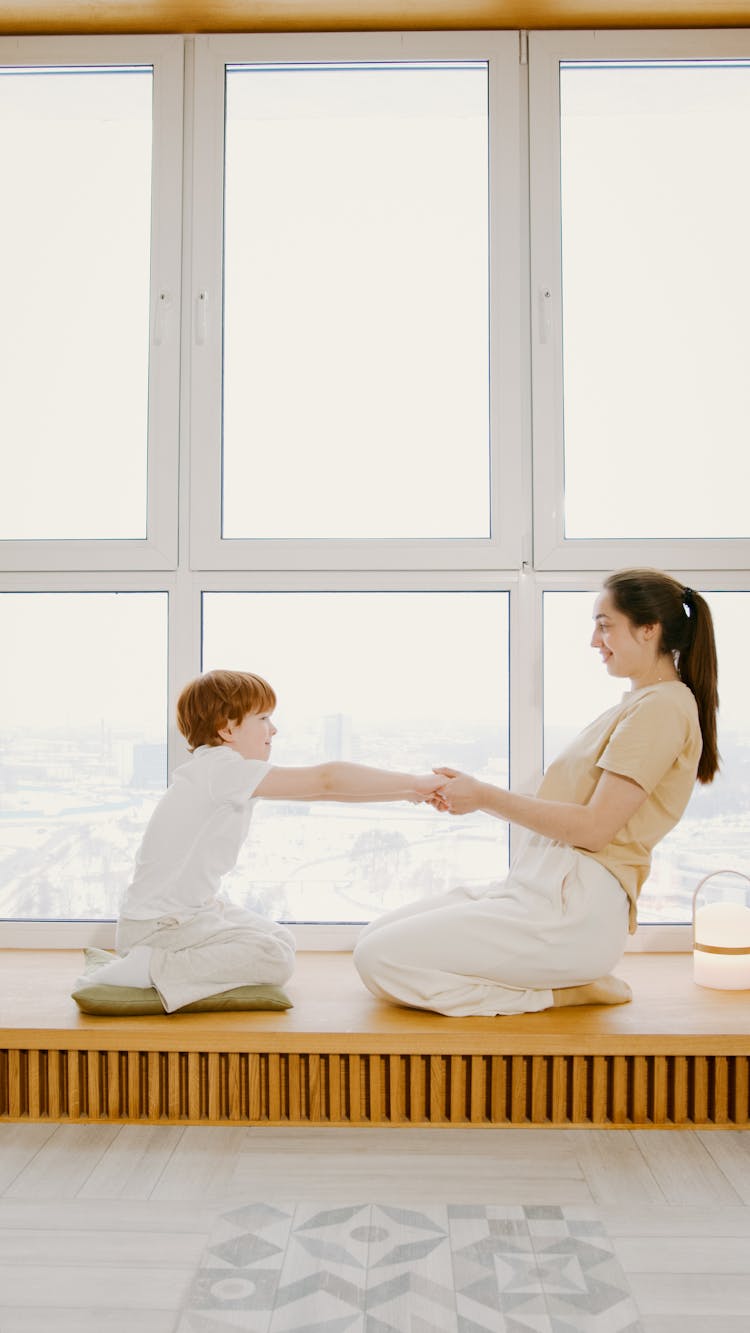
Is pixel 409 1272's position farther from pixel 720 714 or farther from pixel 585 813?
pixel 720 714

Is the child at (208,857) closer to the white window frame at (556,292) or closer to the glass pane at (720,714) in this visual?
the glass pane at (720,714)

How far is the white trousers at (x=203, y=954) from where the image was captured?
2.08m

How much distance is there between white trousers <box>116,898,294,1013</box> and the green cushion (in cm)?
2

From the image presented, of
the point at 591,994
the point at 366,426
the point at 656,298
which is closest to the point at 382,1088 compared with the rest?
the point at 591,994

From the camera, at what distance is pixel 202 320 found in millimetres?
2707

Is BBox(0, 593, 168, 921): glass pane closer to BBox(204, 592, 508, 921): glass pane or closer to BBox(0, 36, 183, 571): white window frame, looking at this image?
BBox(0, 36, 183, 571): white window frame

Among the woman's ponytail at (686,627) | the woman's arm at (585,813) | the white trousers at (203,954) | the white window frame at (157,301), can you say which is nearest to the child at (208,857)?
the white trousers at (203,954)

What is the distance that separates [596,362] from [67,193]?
153 centimetres

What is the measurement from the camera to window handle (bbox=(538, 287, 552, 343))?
2.69m

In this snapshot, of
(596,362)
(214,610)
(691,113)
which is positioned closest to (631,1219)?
(214,610)

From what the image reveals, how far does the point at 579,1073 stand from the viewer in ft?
6.40

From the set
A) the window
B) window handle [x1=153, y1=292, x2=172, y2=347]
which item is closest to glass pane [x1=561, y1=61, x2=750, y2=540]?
the window

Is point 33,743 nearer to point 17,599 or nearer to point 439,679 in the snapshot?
point 17,599

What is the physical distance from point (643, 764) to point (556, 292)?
4.45 feet
